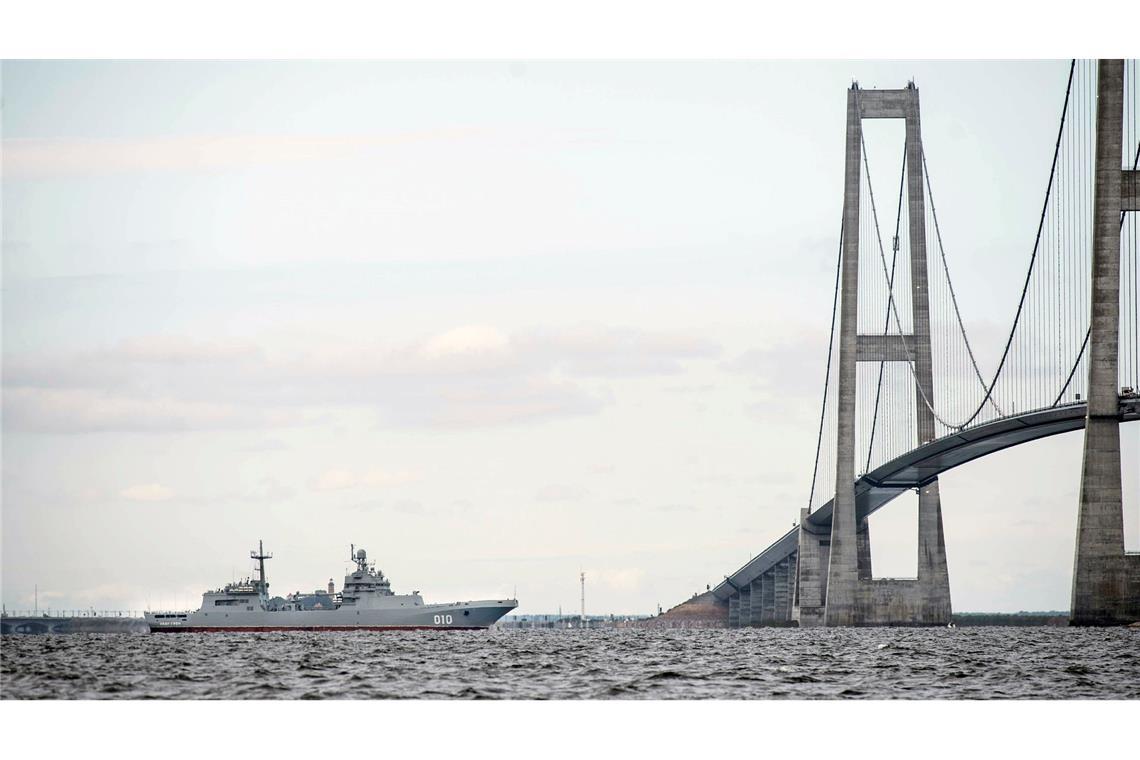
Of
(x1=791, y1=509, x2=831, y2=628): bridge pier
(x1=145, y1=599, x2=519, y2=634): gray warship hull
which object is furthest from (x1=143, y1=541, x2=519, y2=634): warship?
(x1=791, y1=509, x2=831, y2=628): bridge pier

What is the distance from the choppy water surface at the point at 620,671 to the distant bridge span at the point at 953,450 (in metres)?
9.75

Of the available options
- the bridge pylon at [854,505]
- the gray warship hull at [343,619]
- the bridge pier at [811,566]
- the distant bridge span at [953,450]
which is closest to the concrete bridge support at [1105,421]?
the distant bridge span at [953,450]

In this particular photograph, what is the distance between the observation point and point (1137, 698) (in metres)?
37.7

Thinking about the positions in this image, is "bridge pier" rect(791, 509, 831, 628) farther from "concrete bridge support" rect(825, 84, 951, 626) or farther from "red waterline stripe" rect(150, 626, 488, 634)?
"red waterline stripe" rect(150, 626, 488, 634)

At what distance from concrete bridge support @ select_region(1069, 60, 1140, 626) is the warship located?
64.3 meters

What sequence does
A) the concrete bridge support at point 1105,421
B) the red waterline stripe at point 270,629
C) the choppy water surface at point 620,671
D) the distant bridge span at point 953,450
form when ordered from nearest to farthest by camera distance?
the choppy water surface at point 620,671
the concrete bridge support at point 1105,421
the distant bridge span at point 953,450
the red waterline stripe at point 270,629

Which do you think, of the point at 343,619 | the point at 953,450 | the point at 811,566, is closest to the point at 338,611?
the point at 343,619

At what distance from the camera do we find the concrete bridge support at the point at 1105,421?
66.4 metres

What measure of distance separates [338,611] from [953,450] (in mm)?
53734

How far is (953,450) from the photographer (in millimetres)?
83625

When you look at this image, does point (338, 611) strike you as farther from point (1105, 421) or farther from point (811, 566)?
point (1105, 421)

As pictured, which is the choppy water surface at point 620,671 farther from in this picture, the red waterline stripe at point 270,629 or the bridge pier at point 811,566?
the red waterline stripe at point 270,629

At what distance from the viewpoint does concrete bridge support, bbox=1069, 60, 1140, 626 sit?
66.4 metres
